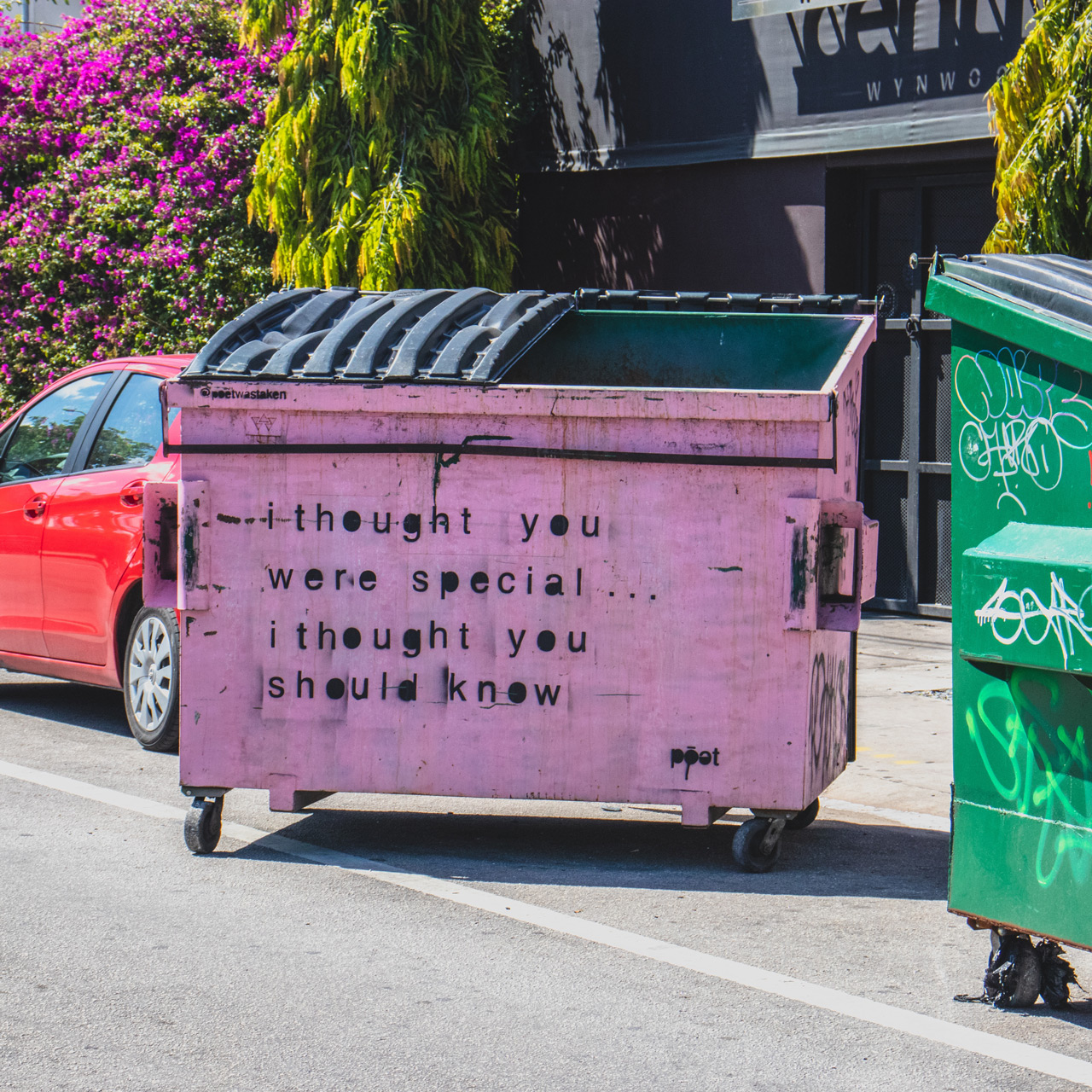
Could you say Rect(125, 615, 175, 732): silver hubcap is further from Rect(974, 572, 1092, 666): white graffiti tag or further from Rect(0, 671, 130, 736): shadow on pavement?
Rect(974, 572, 1092, 666): white graffiti tag

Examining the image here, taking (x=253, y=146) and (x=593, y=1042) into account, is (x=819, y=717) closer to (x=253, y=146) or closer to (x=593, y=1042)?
(x=593, y=1042)

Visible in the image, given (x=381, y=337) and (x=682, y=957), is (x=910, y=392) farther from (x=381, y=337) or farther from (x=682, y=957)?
(x=682, y=957)

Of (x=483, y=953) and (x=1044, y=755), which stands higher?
(x=1044, y=755)

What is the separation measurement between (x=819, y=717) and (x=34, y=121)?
12449 millimetres

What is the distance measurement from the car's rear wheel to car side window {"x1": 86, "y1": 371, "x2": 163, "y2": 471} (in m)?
0.81

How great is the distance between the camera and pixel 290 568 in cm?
579

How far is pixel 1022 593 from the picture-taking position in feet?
13.5

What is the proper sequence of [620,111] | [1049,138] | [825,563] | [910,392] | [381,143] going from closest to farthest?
[825,563], [1049,138], [910,392], [381,143], [620,111]

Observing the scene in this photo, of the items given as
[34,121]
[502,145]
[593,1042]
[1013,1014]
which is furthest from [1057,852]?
[34,121]

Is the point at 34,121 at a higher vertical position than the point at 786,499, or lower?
higher

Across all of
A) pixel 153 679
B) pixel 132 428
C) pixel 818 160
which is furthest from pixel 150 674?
pixel 818 160

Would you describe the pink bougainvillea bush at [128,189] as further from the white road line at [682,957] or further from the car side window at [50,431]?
the white road line at [682,957]

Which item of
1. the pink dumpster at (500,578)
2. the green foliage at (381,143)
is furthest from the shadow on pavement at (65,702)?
the green foliage at (381,143)

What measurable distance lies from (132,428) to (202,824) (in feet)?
9.17
